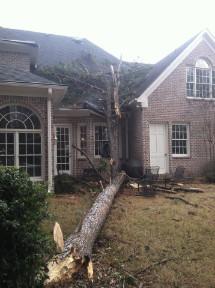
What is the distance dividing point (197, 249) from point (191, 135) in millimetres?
9182

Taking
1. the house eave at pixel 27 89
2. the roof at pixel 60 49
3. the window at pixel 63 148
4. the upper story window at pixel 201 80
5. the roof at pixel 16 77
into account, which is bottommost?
the window at pixel 63 148

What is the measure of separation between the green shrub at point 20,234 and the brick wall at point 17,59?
9243 mm

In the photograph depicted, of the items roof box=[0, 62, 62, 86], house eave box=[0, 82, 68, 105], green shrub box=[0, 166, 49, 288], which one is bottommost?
green shrub box=[0, 166, 49, 288]

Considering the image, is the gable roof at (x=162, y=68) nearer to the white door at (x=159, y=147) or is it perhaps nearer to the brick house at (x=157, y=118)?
the brick house at (x=157, y=118)

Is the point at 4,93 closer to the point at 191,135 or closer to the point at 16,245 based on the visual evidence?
the point at 16,245

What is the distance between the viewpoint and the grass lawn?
3.58 m

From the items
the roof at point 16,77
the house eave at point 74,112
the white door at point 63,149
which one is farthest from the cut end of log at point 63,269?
the white door at point 63,149

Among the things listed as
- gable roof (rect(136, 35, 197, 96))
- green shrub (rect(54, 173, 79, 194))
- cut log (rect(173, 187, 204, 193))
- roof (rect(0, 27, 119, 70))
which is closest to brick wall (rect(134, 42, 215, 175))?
gable roof (rect(136, 35, 197, 96))

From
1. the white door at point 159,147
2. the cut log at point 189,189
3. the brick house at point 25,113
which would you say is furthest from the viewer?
the white door at point 159,147

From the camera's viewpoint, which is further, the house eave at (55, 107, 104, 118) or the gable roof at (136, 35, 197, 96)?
the gable roof at (136, 35, 197, 96)

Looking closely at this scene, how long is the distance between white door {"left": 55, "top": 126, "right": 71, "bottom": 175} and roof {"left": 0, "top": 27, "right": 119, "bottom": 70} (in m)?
4.16

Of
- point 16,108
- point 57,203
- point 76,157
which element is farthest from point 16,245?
point 76,157

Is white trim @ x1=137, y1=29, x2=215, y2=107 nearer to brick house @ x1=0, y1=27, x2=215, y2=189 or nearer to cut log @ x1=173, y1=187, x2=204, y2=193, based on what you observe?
brick house @ x1=0, y1=27, x2=215, y2=189

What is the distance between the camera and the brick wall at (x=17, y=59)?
36.7ft
